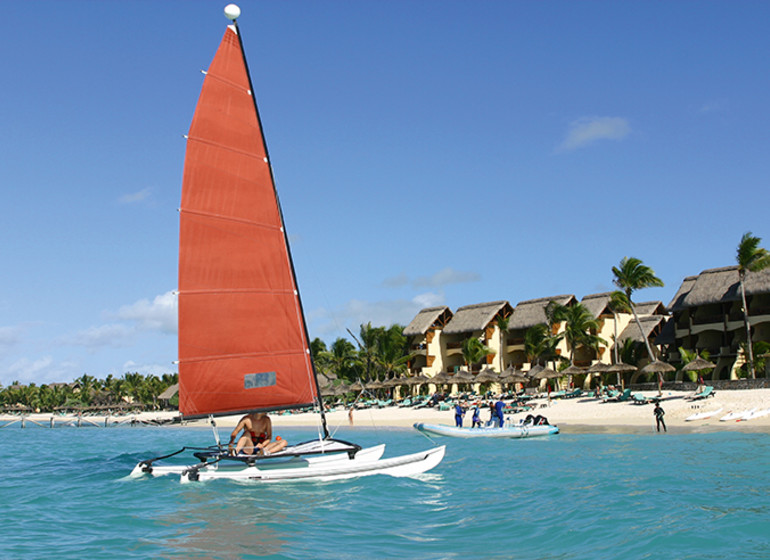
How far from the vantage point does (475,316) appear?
60062 mm

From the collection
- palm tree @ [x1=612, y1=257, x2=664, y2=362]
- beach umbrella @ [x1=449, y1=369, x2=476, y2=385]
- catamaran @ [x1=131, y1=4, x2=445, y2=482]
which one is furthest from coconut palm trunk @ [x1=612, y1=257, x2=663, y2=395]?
catamaran @ [x1=131, y1=4, x2=445, y2=482]

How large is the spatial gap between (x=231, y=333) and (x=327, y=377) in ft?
187

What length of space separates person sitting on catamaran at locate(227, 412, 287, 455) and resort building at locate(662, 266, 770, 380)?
34319 mm

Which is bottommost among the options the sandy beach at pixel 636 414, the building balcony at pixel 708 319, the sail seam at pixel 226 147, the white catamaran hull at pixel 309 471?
the sandy beach at pixel 636 414

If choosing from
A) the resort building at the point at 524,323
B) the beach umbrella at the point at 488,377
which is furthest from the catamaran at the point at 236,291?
the resort building at the point at 524,323

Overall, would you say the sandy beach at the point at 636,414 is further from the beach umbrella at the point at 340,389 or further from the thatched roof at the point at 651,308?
the thatched roof at the point at 651,308

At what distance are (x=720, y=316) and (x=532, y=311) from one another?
16083 mm

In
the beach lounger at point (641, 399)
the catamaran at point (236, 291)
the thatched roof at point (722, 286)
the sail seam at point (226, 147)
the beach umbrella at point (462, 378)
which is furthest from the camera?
the beach umbrella at point (462, 378)

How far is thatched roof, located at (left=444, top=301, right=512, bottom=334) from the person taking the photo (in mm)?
58750

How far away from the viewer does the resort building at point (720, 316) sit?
42.0 meters

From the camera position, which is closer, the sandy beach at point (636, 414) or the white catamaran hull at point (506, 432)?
the white catamaran hull at point (506, 432)

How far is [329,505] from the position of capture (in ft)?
46.7

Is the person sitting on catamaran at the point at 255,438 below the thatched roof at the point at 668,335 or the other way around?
below

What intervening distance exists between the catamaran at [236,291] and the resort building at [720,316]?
33205mm
